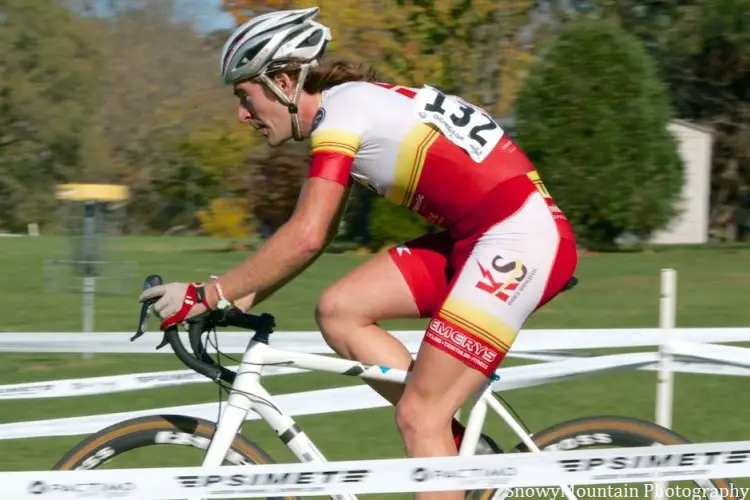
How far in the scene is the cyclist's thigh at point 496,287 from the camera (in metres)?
3.74

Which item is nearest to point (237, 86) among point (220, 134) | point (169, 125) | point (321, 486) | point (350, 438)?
point (321, 486)

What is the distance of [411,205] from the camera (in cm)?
384

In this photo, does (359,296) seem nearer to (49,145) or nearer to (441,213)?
(441,213)

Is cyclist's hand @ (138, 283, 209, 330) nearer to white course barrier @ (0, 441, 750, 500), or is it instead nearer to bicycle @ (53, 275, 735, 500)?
bicycle @ (53, 275, 735, 500)

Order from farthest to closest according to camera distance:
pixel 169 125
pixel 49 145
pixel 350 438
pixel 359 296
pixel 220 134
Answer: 1. pixel 49 145
2. pixel 169 125
3. pixel 220 134
4. pixel 350 438
5. pixel 359 296

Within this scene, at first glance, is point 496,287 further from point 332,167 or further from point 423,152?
point 332,167

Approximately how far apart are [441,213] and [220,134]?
25.6 metres

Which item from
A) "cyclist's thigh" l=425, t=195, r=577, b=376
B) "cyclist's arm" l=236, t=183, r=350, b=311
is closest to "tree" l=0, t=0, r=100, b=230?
"cyclist's arm" l=236, t=183, r=350, b=311

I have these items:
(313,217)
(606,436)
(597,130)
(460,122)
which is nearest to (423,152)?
(460,122)

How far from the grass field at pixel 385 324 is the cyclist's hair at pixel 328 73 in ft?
3.97

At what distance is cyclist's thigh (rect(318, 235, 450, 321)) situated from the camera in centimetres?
388

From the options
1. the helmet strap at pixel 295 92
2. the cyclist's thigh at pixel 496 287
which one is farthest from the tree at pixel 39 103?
the cyclist's thigh at pixel 496 287

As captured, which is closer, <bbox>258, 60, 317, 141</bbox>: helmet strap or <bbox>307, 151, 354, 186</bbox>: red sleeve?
<bbox>307, 151, 354, 186</bbox>: red sleeve

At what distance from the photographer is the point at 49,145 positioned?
48.4 m
